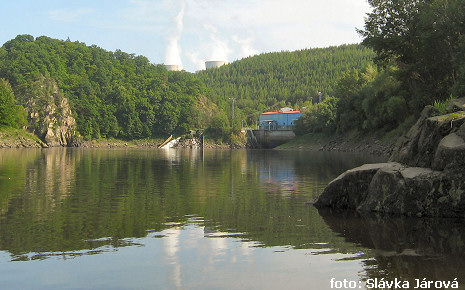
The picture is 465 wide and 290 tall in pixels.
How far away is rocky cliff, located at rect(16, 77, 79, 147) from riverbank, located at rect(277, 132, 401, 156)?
224ft

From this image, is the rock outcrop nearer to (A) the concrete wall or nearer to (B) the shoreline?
(B) the shoreline

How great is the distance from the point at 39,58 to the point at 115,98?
1149 inches

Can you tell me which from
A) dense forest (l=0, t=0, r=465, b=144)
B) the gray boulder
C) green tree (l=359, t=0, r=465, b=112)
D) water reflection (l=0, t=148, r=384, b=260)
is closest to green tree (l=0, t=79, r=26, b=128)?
dense forest (l=0, t=0, r=465, b=144)

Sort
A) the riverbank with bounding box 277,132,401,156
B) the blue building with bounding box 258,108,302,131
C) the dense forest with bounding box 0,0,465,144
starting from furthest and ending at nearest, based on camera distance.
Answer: the blue building with bounding box 258,108,302,131
the riverbank with bounding box 277,132,401,156
the dense forest with bounding box 0,0,465,144

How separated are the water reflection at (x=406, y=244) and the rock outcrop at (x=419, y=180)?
29.3 inches

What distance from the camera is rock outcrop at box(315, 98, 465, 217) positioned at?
17969mm

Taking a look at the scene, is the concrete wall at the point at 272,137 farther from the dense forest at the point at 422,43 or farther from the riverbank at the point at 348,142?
the dense forest at the point at 422,43

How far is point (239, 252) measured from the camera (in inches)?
525

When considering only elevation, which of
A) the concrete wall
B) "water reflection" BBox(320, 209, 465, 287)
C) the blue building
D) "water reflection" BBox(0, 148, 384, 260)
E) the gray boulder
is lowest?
"water reflection" BBox(320, 209, 465, 287)

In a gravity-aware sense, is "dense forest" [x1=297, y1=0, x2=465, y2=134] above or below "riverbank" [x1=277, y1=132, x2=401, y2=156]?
above

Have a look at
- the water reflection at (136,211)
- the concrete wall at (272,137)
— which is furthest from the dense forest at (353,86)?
the water reflection at (136,211)

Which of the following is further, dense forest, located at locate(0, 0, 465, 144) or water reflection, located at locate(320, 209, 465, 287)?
dense forest, located at locate(0, 0, 465, 144)

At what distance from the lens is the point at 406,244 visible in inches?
556

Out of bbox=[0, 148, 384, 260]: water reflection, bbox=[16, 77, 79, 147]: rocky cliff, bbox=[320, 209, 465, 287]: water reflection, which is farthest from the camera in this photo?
bbox=[16, 77, 79, 147]: rocky cliff
